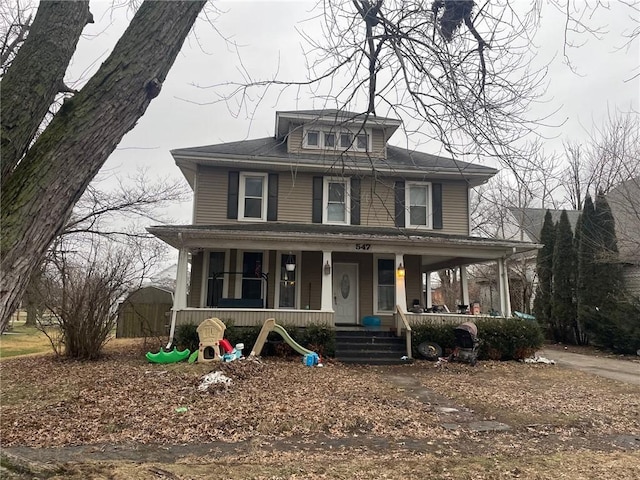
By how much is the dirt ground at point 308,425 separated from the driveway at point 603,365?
1.22 m

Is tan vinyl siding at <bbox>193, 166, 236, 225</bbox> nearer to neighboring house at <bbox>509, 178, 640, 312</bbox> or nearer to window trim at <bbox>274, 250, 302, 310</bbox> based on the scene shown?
window trim at <bbox>274, 250, 302, 310</bbox>

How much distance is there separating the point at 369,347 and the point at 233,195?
240 inches

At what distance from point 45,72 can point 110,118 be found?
1.18 ft

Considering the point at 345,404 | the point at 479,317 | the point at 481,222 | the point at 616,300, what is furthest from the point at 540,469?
the point at 481,222

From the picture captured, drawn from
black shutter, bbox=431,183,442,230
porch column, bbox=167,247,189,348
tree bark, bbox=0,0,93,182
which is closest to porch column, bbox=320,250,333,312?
porch column, bbox=167,247,189,348

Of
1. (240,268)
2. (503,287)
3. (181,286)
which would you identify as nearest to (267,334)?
(181,286)

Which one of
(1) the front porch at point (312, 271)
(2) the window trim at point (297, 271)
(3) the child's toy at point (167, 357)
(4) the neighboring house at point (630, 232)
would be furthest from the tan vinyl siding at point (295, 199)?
(4) the neighboring house at point (630, 232)

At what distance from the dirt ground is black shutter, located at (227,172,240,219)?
5.60 metres

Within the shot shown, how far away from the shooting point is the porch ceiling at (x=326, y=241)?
444 inches

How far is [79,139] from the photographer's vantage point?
218cm

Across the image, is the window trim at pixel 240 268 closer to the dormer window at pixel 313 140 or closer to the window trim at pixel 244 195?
the window trim at pixel 244 195

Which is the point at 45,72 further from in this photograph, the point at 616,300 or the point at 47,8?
the point at 616,300

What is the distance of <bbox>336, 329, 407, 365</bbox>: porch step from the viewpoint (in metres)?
11.0

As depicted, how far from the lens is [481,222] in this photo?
2852 centimetres
